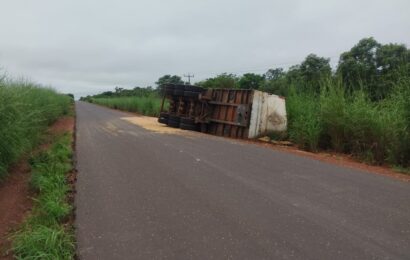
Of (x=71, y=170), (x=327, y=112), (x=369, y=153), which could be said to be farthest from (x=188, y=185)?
(x=327, y=112)

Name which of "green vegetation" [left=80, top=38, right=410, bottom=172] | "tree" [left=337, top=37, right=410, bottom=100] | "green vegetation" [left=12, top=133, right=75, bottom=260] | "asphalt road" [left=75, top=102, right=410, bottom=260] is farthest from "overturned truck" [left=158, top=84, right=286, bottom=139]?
"tree" [left=337, top=37, right=410, bottom=100]

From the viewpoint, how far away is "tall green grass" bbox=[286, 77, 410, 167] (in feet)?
33.2

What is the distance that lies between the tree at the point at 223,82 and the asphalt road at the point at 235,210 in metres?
25.1

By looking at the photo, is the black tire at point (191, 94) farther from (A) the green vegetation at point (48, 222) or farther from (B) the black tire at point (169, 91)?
(A) the green vegetation at point (48, 222)

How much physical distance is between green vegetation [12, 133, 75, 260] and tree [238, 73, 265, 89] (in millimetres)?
30788

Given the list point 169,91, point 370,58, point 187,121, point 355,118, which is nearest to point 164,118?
point 169,91

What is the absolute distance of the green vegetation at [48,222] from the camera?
4043 mm

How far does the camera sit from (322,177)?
25.3 feet

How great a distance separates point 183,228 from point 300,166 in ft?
15.4

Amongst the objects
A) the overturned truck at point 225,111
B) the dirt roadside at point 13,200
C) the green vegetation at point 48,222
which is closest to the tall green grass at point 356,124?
the overturned truck at point 225,111

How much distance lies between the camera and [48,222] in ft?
15.8

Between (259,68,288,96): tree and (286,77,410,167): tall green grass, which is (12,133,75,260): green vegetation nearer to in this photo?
(286,77,410,167): tall green grass

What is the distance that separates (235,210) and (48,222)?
2334 mm

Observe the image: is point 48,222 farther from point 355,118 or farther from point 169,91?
point 169,91
